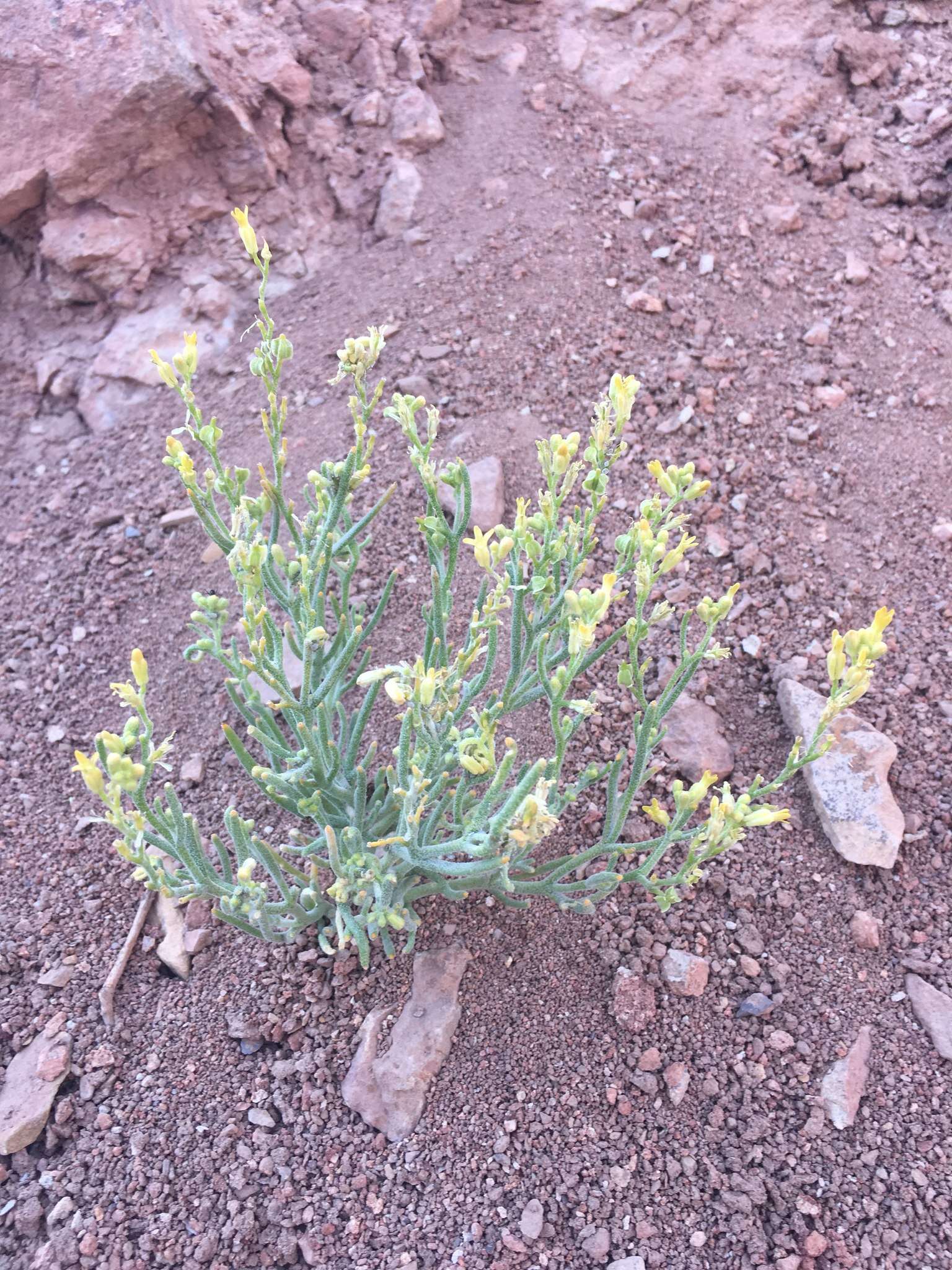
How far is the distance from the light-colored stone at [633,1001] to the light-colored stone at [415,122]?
11.0 ft

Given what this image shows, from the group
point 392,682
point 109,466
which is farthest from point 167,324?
point 392,682

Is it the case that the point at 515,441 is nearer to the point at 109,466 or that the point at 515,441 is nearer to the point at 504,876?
the point at 109,466

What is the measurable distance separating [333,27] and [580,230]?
139cm

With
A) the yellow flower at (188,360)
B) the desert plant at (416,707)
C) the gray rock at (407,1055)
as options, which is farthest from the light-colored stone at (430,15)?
the gray rock at (407,1055)

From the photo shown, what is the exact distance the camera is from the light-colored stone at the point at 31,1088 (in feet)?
6.68

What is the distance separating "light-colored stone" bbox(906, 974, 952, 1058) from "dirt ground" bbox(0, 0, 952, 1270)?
1.0 inches

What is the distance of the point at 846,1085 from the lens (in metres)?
2.03

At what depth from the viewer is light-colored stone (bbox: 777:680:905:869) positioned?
2363mm

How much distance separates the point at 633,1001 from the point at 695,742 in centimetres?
71

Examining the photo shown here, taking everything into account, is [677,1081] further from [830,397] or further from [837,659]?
[830,397]

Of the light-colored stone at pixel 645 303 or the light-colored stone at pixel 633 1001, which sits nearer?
the light-colored stone at pixel 633 1001

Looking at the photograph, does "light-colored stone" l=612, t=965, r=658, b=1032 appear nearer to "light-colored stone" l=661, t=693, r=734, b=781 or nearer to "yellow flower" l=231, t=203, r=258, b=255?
"light-colored stone" l=661, t=693, r=734, b=781

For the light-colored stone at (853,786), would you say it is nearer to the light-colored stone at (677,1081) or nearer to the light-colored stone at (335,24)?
the light-colored stone at (677,1081)

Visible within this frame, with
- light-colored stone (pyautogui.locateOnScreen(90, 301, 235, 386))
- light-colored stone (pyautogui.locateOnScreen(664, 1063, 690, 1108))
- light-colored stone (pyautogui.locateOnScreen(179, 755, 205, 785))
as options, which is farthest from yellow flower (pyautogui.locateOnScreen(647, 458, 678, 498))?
light-colored stone (pyautogui.locateOnScreen(90, 301, 235, 386))
